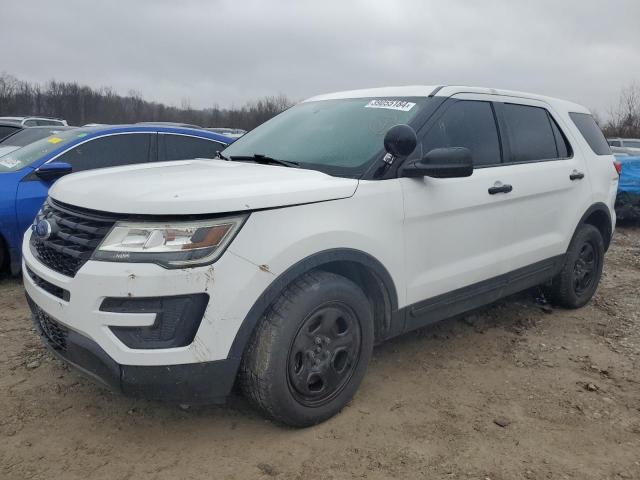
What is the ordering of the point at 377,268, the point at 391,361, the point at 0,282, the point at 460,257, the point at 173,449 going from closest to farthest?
the point at 173,449
the point at 377,268
the point at 460,257
the point at 391,361
the point at 0,282

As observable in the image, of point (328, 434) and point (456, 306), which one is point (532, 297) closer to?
point (456, 306)

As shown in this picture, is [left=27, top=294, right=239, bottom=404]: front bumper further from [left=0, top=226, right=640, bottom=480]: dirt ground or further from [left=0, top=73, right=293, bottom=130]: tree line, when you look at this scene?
[left=0, top=73, right=293, bottom=130]: tree line

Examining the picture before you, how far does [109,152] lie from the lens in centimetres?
550

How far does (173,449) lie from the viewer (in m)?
2.66

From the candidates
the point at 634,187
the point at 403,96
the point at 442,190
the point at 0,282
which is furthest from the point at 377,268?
the point at 634,187

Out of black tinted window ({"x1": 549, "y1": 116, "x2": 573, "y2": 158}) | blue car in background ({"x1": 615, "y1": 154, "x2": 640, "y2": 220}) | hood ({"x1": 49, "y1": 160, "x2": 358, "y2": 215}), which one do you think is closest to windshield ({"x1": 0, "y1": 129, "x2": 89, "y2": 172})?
hood ({"x1": 49, "y1": 160, "x2": 358, "y2": 215})

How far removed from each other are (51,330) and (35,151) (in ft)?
10.6

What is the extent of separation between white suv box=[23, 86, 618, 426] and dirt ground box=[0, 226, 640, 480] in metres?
0.27

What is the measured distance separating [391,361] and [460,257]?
0.85 meters

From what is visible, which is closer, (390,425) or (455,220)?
(390,425)

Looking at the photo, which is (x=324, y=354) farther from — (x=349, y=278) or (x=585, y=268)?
(x=585, y=268)

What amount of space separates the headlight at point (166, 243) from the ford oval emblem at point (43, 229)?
1.69 ft

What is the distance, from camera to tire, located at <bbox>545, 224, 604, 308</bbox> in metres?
4.65

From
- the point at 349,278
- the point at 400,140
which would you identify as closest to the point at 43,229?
the point at 349,278
